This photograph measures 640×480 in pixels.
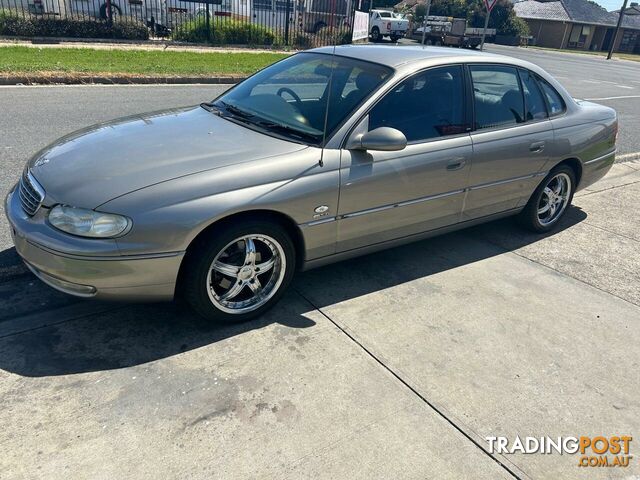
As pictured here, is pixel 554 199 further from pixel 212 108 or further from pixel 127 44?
pixel 127 44

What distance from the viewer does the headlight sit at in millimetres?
2721

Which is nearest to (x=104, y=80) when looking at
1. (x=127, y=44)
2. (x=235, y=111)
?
(x=127, y=44)

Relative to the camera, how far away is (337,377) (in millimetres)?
2914

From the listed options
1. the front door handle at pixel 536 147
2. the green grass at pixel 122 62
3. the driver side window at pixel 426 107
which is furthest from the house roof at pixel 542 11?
the driver side window at pixel 426 107

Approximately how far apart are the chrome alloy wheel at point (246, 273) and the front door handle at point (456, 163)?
4.93 feet

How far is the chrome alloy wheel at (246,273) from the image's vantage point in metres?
3.12

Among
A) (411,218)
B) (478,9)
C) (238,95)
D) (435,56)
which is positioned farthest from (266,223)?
(478,9)

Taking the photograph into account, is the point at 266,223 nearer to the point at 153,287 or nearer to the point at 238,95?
the point at 153,287

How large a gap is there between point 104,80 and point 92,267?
913cm

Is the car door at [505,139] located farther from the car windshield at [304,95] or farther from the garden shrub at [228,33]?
the garden shrub at [228,33]

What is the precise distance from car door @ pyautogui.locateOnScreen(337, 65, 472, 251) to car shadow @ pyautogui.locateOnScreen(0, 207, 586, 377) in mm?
372

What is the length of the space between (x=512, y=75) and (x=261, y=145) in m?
2.51

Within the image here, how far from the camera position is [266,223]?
3.12 m

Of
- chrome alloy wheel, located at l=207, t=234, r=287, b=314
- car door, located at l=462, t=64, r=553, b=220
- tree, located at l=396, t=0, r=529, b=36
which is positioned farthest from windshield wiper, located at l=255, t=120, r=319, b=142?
tree, located at l=396, t=0, r=529, b=36
